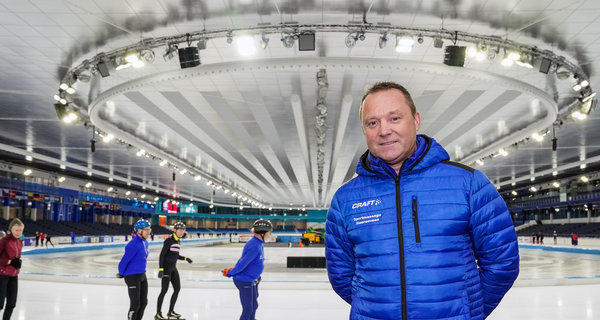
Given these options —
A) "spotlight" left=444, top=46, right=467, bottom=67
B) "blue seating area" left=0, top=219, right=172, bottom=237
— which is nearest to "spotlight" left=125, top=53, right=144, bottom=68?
"spotlight" left=444, top=46, right=467, bottom=67

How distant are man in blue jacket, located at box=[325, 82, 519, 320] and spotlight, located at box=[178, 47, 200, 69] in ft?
29.1

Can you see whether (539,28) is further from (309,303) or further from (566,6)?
(309,303)

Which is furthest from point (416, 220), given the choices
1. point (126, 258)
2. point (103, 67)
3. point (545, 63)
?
point (103, 67)

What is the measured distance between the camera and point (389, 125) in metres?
1.92

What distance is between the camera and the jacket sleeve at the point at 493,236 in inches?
74.1

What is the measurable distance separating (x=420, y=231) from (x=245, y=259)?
4219 mm

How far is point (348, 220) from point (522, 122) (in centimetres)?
1820

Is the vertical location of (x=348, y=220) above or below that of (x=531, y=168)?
below

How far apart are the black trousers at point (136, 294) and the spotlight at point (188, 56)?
5242 millimetres

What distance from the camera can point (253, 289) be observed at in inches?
235

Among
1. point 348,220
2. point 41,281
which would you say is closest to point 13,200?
point 41,281

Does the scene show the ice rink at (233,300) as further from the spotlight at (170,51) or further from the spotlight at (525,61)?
the spotlight at (170,51)

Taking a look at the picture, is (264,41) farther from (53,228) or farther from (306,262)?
(53,228)

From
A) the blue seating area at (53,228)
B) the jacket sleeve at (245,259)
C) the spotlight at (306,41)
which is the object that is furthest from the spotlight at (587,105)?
the blue seating area at (53,228)
